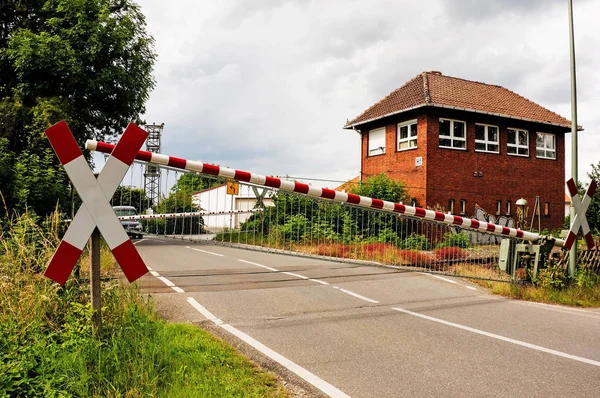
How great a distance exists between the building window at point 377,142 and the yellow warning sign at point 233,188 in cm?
1982

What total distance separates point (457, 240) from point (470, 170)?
1715 centimetres

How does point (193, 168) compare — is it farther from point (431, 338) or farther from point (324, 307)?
point (431, 338)

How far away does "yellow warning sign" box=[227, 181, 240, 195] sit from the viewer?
796 cm

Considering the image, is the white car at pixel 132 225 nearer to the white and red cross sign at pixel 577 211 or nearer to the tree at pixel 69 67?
the white and red cross sign at pixel 577 211

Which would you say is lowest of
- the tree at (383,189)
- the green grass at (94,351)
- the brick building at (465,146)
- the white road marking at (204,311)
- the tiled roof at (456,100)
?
the white road marking at (204,311)

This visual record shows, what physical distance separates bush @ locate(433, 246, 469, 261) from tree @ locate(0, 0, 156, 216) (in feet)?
48.7

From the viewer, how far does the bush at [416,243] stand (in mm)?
8500

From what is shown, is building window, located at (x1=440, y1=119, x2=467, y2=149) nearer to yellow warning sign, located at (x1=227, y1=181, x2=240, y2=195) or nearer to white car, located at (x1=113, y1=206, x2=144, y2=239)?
yellow warning sign, located at (x1=227, y1=181, x2=240, y2=195)

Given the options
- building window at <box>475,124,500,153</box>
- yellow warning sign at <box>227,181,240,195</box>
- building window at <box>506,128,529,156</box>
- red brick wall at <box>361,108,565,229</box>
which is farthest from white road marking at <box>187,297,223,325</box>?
building window at <box>506,128,529,156</box>

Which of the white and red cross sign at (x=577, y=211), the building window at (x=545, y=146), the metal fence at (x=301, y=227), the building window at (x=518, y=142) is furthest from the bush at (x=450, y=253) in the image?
the building window at (x=545, y=146)

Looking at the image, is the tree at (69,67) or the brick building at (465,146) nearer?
the tree at (69,67)

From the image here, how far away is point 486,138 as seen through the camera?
25859mm

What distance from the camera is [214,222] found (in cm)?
868

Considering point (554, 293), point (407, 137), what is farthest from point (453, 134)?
point (554, 293)
